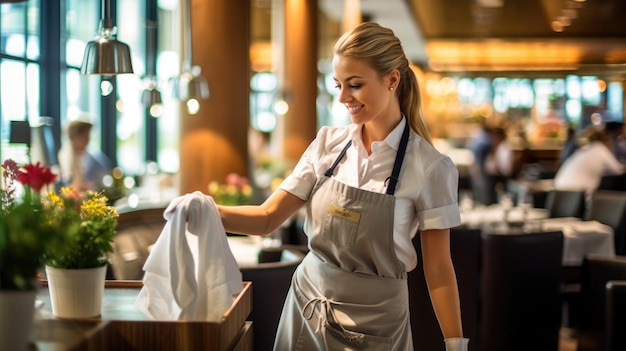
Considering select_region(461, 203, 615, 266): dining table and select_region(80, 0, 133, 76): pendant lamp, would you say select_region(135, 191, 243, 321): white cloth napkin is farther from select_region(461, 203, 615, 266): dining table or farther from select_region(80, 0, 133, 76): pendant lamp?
select_region(461, 203, 615, 266): dining table

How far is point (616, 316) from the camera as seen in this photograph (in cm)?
352

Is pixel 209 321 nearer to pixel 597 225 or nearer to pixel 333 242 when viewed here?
pixel 333 242

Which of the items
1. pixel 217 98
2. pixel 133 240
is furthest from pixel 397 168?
pixel 217 98

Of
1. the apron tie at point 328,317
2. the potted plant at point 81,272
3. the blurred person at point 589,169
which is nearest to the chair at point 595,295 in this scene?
the apron tie at point 328,317

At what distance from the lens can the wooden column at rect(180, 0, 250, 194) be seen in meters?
6.12

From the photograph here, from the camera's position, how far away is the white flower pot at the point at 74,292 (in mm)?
1902

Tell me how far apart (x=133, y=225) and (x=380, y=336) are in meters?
2.20

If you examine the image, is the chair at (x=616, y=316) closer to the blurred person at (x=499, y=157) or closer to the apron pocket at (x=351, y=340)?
the apron pocket at (x=351, y=340)

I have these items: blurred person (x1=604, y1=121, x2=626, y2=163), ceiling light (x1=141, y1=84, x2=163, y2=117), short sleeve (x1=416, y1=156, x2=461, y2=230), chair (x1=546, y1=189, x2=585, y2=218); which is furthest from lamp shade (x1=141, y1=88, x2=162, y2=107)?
blurred person (x1=604, y1=121, x2=626, y2=163)

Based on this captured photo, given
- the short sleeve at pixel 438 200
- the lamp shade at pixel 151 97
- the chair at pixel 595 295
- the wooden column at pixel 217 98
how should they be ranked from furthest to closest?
the wooden column at pixel 217 98 → the lamp shade at pixel 151 97 → the chair at pixel 595 295 → the short sleeve at pixel 438 200

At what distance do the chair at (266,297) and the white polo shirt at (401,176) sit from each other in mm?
876

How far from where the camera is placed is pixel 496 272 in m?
4.67

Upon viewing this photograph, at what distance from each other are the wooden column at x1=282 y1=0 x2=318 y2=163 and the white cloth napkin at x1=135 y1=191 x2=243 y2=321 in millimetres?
8260

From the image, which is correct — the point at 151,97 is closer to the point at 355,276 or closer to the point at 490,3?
the point at 355,276
